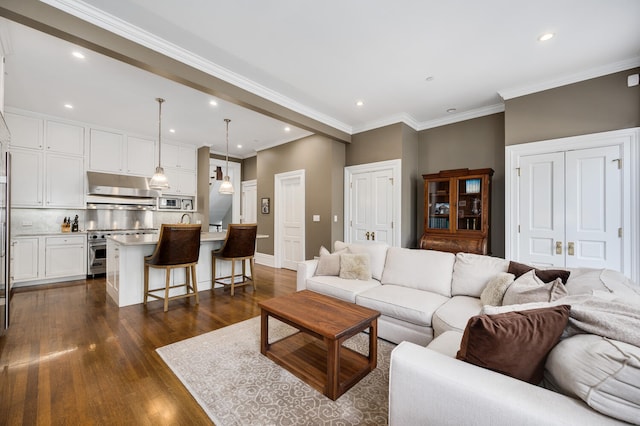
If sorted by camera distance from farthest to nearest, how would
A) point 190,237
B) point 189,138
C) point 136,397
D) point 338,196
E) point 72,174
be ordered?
point 189,138, point 338,196, point 72,174, point 190,237, point 136,397

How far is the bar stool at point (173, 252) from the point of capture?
3260 millimetres

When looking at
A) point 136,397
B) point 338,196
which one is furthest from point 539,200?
point 136,397

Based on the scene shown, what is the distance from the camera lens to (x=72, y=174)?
4848 millimetres

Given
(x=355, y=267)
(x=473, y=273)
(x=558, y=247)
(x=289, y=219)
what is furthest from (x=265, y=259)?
(x=558, y=247)

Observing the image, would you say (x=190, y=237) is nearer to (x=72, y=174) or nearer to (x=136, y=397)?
(x=136, y=397)

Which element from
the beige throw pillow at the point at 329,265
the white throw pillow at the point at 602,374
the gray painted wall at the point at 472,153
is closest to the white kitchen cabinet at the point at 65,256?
the beige throw pillow at the point at 329,265

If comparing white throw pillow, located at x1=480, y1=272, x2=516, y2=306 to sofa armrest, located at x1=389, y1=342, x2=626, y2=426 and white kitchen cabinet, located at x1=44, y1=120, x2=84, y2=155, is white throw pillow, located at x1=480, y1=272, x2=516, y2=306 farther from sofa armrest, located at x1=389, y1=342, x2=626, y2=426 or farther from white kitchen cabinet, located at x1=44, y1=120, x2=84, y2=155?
white kitchen cabinet, located at x1=44, y1=120, x2=84, y2=155

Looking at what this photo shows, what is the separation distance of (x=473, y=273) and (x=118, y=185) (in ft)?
19.7

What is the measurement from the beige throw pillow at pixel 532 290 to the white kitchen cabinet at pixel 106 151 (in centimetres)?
644

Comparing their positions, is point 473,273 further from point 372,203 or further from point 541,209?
point 372,203

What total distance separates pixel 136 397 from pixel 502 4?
12.9ft

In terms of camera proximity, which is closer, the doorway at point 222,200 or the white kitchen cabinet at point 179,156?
the white kitchen cabinet at point 179,156

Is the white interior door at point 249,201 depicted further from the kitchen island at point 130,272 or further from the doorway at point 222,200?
the kitchen island at point 130,272

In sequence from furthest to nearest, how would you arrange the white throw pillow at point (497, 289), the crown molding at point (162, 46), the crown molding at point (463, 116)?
the crown molding at point (463, 116)
the crown molding at point (162, 46)
the white throw pillow at point (497, 289)
